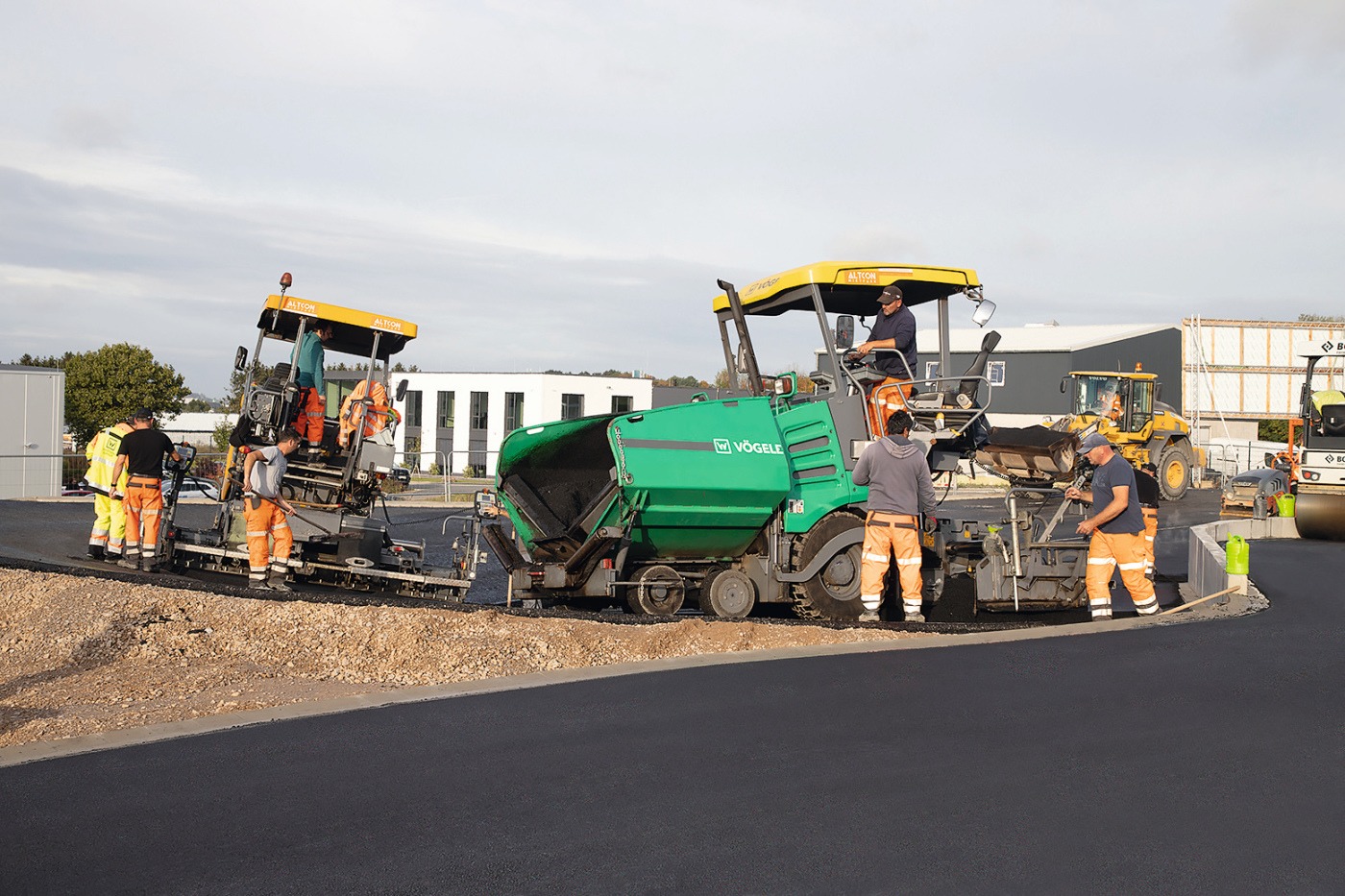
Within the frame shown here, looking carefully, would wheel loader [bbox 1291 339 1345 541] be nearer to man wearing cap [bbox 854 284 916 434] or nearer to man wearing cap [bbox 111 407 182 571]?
man wearing cap [bbox 854 284 916 434]

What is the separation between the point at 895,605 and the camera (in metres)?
10.1

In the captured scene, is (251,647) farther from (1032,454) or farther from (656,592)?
(1032,454)

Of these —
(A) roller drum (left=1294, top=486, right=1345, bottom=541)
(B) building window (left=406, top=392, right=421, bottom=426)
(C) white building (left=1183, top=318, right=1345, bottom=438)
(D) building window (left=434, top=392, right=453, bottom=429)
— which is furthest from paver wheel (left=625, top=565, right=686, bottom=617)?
(B) building window (left=406, top=392, right=421, bottom=426)

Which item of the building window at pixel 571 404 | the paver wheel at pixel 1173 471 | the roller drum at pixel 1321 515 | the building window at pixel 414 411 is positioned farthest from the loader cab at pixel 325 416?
Answer: the building window at pixel 414 411

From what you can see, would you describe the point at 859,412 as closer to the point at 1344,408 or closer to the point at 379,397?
the point at 379,397

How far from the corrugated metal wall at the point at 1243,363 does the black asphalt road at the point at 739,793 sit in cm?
4572

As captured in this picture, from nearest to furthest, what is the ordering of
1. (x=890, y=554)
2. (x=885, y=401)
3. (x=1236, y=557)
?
(x=890, y=554) < (x=885, y=401) < (x=1236, y=557)

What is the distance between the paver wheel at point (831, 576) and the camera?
941 cm

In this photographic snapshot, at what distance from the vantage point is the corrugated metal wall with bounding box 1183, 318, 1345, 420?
4859 centimetres

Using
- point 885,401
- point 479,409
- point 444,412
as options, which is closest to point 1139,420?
point 885,401

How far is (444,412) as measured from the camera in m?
62.7

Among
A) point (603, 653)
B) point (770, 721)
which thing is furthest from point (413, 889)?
point (603, 653)

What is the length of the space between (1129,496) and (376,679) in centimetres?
630

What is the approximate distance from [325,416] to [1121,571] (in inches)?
296
